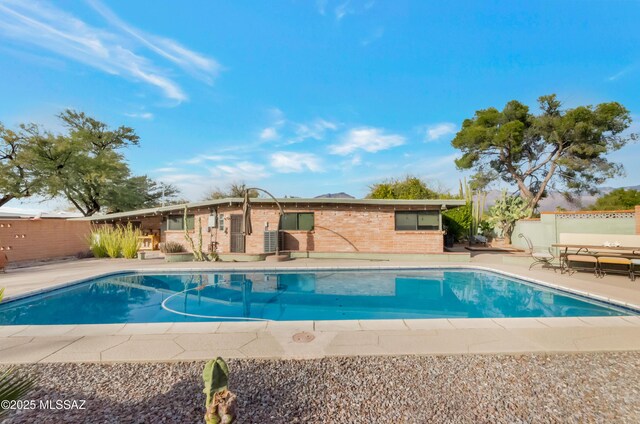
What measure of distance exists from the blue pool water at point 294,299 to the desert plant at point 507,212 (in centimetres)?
911

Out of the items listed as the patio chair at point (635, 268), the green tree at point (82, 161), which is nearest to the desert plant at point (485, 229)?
the patio chair at point (635, 268)

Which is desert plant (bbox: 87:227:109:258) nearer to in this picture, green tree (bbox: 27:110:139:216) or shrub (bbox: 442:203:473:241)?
green tree (bbox: 27:110:139:216)

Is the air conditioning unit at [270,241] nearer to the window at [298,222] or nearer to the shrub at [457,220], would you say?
the window at [298,222]

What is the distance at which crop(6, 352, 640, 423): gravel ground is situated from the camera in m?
2.68

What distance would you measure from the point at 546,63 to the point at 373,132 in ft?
33.4

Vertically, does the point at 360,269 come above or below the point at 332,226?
below

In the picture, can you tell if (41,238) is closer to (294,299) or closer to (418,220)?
(294,299)

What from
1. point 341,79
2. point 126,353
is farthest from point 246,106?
point 126,353

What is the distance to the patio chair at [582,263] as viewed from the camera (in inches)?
Answer: 358

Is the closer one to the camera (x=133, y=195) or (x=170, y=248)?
(x=170, y=248)

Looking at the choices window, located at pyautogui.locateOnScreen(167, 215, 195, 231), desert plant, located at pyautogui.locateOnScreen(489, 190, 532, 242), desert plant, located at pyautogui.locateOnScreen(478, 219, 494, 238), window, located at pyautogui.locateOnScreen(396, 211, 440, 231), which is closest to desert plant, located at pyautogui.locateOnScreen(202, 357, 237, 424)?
window, located at pyautogui.locateOnScreen(396, 211, 440, 231)

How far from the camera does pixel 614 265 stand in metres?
9.24

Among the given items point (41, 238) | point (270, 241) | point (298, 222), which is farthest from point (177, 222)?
point (298, 222)

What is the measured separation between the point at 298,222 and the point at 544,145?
21780mm
